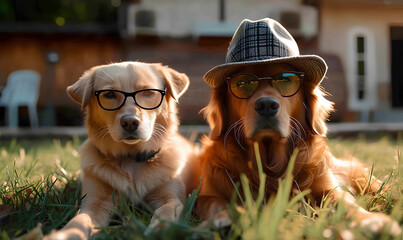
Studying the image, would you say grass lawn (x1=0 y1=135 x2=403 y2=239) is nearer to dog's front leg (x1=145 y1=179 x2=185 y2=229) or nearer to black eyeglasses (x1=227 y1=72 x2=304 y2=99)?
dog's front leg (x1=145 y1=179 x2=185 y2=229)

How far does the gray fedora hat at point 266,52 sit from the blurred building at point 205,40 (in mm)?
7199

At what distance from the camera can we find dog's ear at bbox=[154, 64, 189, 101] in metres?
2.30

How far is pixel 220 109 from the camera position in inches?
86.6

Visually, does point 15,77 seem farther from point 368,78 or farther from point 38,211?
point 368,78

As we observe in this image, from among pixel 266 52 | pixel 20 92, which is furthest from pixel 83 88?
pixel 20 92

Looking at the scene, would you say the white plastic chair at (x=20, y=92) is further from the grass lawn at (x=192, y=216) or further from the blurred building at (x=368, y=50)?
the blurred building at (x=368, y=50)

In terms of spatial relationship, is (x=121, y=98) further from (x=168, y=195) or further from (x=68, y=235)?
(x=68, y=235)

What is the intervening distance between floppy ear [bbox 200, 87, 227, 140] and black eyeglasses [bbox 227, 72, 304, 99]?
22 cm

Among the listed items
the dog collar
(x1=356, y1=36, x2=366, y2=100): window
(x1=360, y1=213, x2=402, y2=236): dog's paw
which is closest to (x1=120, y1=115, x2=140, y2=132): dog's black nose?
the dog collar

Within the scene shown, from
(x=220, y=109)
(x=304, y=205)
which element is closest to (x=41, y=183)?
(x=220, y=109)

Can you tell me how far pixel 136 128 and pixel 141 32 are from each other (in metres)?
8.05

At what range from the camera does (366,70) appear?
10086 mm

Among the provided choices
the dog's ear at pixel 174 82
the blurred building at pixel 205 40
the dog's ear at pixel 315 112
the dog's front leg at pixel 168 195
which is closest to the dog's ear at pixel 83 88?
the dog's ear at pixel 174 82

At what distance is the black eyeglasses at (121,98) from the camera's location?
6.84ft
